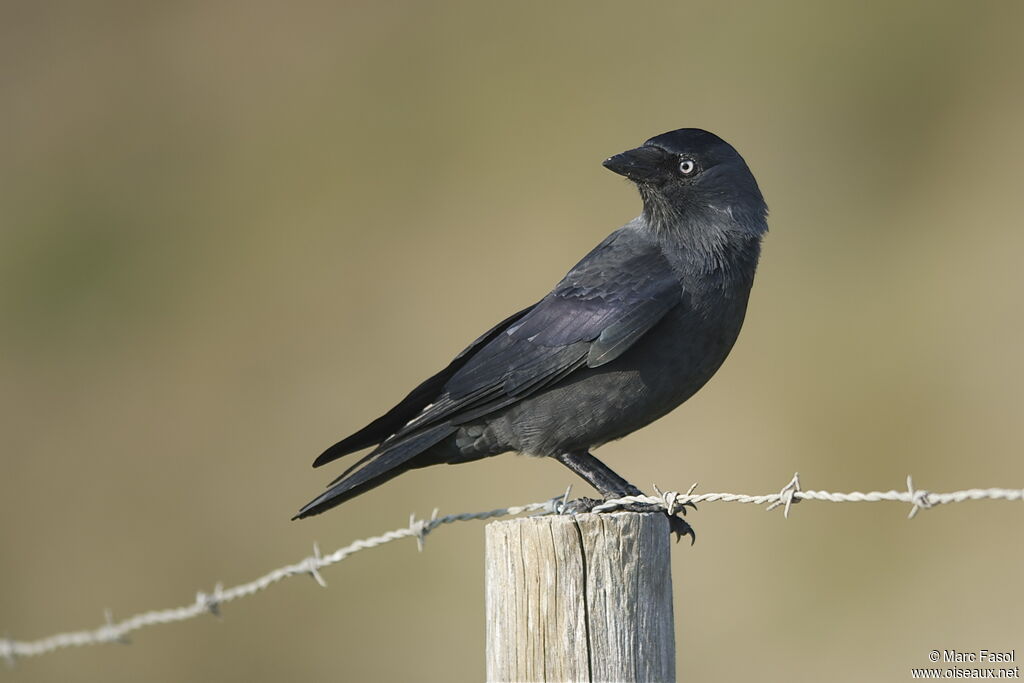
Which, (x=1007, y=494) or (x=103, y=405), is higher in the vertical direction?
(x=103, y=405)

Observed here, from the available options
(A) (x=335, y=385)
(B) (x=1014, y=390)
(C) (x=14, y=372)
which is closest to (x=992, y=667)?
(B) (x=1014, y=390)

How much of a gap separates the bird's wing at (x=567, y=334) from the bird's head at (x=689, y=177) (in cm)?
27

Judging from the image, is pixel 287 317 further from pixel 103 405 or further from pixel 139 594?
pixel 139 594

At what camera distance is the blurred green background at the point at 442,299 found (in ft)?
36.0

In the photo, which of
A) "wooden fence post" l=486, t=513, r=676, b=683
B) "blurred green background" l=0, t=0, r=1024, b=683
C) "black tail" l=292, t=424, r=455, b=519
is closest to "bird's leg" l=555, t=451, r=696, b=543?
"black tail" l=292, t=424, r=455, b=519

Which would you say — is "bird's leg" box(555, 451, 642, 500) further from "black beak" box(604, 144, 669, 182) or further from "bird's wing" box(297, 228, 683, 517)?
"black beak" box(604, 144, 669, 182)

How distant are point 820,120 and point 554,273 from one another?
3452 mm

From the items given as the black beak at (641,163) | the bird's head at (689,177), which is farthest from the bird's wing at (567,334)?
the black beak at (641,163)

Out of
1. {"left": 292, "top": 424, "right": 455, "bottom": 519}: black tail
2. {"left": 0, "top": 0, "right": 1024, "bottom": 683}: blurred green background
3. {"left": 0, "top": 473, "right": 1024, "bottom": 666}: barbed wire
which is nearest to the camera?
{"left": 0, "top": 473, "right": 1024, "bottom": 666}: barbed wire

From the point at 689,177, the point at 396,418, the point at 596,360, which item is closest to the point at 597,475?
the point at 596,360

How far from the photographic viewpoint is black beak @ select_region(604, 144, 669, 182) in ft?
19.2

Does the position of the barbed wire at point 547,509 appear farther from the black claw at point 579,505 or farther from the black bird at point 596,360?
the black bird at point 596,360

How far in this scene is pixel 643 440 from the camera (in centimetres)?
1155

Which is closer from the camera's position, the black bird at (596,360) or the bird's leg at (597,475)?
the black bird at (596,360)
